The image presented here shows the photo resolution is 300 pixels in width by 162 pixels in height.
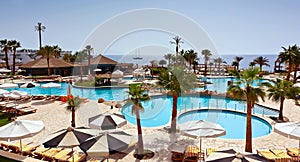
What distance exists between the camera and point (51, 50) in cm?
3653

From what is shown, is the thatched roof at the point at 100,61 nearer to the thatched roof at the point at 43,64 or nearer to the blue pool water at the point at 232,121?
the thatched roof at the point at 43,64

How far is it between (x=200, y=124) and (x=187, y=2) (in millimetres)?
10441

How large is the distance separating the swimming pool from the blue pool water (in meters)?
0.82

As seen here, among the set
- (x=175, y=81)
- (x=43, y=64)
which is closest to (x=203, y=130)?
(x=175, y=81)

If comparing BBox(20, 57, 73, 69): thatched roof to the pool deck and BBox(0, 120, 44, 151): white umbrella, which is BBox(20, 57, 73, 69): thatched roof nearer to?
the pool deck

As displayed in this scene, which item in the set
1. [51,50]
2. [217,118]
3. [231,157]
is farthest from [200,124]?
[51,50]

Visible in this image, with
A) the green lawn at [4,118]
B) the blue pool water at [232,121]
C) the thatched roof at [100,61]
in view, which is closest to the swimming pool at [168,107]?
the blue pool water at [232,121]

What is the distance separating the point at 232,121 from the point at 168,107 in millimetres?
6116

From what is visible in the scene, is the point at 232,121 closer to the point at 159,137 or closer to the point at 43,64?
the point at 159,137

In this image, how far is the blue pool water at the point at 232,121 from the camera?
13.5m

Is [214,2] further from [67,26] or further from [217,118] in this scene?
[67,26]

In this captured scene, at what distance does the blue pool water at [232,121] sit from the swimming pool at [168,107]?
0.82 metres

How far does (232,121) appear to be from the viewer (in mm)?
15953

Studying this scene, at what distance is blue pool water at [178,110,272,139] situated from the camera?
13469 millimetres
